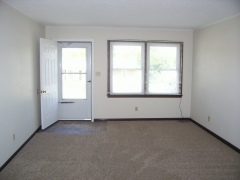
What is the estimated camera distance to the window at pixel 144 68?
561cm

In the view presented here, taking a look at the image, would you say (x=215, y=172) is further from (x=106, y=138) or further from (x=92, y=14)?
(x=92, y=14)

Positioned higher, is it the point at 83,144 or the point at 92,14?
the point at 92,14

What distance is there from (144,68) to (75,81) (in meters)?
1.80

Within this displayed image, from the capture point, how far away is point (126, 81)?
18.6 ft

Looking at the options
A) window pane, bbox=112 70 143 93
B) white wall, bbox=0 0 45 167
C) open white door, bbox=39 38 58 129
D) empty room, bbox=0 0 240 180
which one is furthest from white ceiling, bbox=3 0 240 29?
window pane, bbox=112 70 143 93

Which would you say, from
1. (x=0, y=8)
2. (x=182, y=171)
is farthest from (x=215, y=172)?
(x=0, y=8)

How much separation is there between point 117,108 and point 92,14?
2.53 metres

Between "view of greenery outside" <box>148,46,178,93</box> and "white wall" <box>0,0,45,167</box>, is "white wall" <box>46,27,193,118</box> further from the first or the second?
"white wall" <box>0,0,45,167</box>

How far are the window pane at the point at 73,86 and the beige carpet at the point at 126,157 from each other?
132 cm

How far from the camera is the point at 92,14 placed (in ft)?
13.3

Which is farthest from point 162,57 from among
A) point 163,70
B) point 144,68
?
point 144,68

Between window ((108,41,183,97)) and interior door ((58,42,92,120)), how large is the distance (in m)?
0.60

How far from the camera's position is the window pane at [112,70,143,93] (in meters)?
5.66

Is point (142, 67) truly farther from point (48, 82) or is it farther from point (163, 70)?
point (48, 82)
